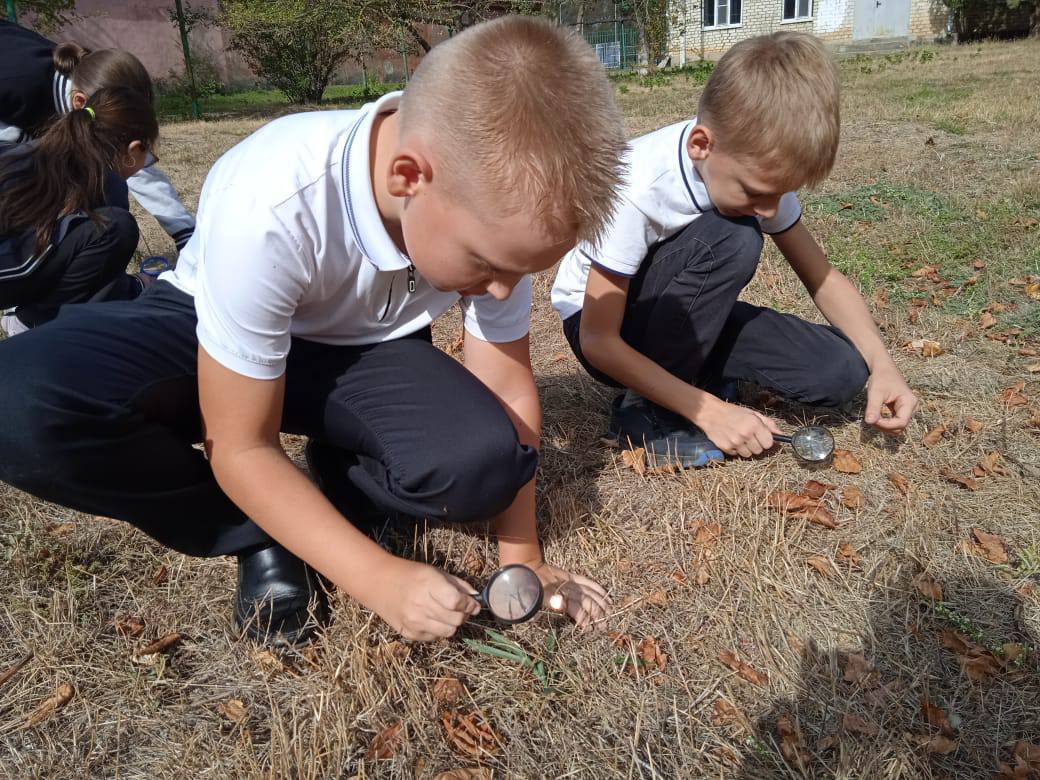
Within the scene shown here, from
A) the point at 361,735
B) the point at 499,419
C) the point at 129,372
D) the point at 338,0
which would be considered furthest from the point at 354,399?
the point at 338,0

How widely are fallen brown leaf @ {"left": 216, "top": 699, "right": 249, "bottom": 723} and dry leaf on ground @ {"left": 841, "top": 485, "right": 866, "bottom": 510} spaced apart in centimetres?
152

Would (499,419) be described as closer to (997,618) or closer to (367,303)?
(367,303)

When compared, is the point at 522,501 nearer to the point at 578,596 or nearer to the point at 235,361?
the point at 578,596

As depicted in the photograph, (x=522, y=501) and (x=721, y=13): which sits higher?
(x=721, y=13)

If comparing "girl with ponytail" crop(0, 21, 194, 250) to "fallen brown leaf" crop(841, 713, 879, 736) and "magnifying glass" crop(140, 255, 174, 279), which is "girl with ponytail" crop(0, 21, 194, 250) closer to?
"magnifying glass" crop(140, 255, 174, 279)

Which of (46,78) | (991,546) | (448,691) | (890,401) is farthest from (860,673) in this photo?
(46,78)

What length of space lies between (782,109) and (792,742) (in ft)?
4.56

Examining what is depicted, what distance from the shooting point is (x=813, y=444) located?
2145 millimetres

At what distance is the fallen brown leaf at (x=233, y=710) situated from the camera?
149cm

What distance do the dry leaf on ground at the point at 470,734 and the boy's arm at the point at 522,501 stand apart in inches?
12.4

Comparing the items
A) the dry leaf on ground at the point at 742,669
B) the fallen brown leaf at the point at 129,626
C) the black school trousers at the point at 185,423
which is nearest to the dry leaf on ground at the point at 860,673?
the dry leaf on ground at the point at 742,669

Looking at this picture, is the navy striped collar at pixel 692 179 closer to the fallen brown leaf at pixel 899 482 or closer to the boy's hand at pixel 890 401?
the boy's hand at pixel 890 401

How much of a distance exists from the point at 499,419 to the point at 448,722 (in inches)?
24.0

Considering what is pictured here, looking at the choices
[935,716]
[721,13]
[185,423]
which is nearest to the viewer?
[935,716]
